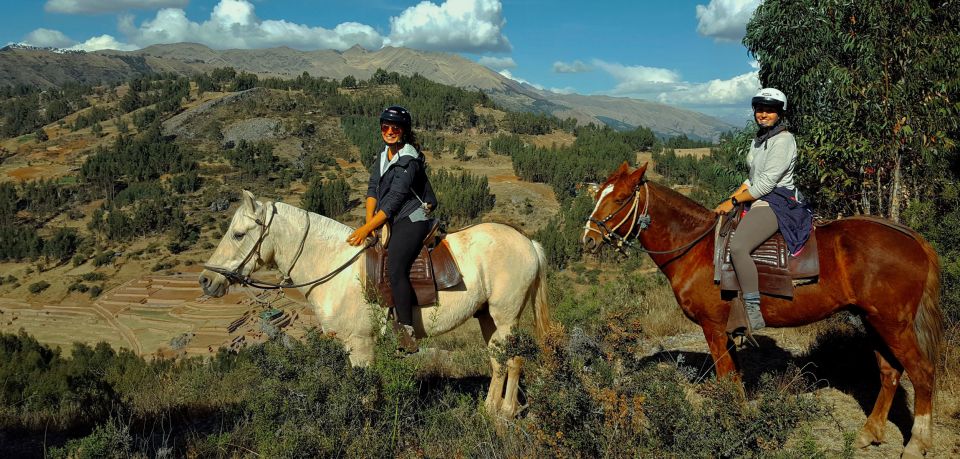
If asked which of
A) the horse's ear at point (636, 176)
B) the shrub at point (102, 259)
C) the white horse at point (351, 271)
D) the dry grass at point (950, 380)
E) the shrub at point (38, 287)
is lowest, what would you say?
the shrub at point (38, 287)

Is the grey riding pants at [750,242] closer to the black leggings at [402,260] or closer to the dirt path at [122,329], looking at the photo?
the black leggings at [402,260]

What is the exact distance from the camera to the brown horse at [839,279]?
4.58 m

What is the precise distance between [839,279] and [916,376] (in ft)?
3.35

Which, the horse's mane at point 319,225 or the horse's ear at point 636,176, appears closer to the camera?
the horse's ear at point 636,176

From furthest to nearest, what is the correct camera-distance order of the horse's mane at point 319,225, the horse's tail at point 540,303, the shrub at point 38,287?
1. the shrub at point 38,287
2. the horse's tail at point 540,303
3. the horse's mane at point 319,225

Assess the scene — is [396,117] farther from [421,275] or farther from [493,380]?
[493,380]

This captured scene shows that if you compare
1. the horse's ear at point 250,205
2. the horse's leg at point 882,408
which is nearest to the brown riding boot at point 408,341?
the horse's ear at point 250,205

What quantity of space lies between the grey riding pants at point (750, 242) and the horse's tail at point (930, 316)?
1253 mm

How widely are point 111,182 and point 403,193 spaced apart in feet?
238

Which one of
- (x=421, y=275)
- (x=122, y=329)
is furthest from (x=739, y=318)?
(x=122, y=329)

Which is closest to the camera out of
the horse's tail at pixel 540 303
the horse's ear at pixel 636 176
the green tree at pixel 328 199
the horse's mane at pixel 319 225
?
the horse's ear at pixel 636 176

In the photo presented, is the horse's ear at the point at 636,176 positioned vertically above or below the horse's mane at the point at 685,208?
above

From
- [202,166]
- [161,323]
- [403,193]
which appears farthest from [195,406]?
[202,166]

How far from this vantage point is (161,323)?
3412cm
